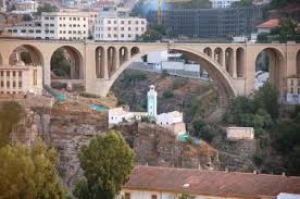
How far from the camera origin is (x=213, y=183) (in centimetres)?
4181

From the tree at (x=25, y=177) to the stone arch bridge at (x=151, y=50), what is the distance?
16.4 m

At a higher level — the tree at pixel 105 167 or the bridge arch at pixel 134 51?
the bridge arch at pixel 134 51

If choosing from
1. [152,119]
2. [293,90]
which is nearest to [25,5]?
[293,90]

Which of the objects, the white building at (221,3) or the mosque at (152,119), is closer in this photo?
the mosque at (152,119)

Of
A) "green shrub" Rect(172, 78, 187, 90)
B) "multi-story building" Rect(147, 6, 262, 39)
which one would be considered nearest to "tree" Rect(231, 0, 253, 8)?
"multi-story building" Rect(147, 6, 262, 39)

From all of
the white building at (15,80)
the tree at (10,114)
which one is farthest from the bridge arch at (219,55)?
the tree at (10,114)

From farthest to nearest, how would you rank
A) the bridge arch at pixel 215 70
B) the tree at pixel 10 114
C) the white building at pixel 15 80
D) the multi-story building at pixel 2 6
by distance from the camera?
the multi-story building at pixel 2 6, the bridge arch at pixel 215 70, the white building at pixel 15 80, the tree at pixel 10 114

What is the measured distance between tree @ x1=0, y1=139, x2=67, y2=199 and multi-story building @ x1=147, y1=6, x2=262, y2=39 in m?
43.4

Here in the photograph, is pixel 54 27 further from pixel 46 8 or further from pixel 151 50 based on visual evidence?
pixel 151 50

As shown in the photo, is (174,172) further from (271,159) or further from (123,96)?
(123,96)

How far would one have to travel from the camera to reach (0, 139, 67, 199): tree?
39.7 metres

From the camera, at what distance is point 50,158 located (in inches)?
1706

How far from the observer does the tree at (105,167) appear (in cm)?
4203

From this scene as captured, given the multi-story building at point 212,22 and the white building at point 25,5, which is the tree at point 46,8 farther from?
the multi-story building at point 212,22
